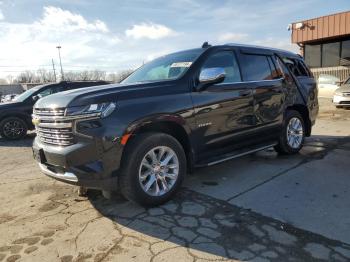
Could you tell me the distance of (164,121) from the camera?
439 centimetres

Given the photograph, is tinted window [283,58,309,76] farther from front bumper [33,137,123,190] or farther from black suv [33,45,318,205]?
front bumper [33,137,123,190]

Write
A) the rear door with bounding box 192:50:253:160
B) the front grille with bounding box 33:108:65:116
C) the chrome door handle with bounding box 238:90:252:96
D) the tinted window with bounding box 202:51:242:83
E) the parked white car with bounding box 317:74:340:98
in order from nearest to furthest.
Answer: the front grille with bounding box 33:108:65:116 < the rear door with bounding box 192:50:253:160 < the tinted window with bounding box 202:51:242:83 < the chrome door handle with bounding box 238:90:252:96 < the parked white car with bounding box 317:74:340:98

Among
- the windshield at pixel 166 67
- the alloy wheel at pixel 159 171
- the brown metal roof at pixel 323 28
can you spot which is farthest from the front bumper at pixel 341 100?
the alloy wheel at pixel 159 171

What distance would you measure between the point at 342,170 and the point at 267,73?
188 centimetres

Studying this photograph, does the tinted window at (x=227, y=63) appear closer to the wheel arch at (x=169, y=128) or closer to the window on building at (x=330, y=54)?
the wheel arch at (x=169, y=128)

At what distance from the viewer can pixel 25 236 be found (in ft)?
12.6

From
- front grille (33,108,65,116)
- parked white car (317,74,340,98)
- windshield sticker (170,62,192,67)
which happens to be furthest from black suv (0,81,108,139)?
parked white car (317,74,340,98)

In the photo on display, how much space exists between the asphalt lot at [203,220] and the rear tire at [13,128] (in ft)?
17.3

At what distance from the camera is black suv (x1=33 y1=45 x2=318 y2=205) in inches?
154

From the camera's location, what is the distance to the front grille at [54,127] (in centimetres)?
395

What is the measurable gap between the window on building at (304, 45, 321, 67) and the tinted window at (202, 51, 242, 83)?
18052 millimetres

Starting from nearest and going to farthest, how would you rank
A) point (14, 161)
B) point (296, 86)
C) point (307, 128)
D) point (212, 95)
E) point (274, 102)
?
point (212, 95) < point (274, 102) < point (296, 86) < point (307, 128) < point (14, 161)

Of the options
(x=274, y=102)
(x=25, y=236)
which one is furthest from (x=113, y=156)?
(x=274, y=102)

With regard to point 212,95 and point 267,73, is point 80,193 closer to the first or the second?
point 212,95
